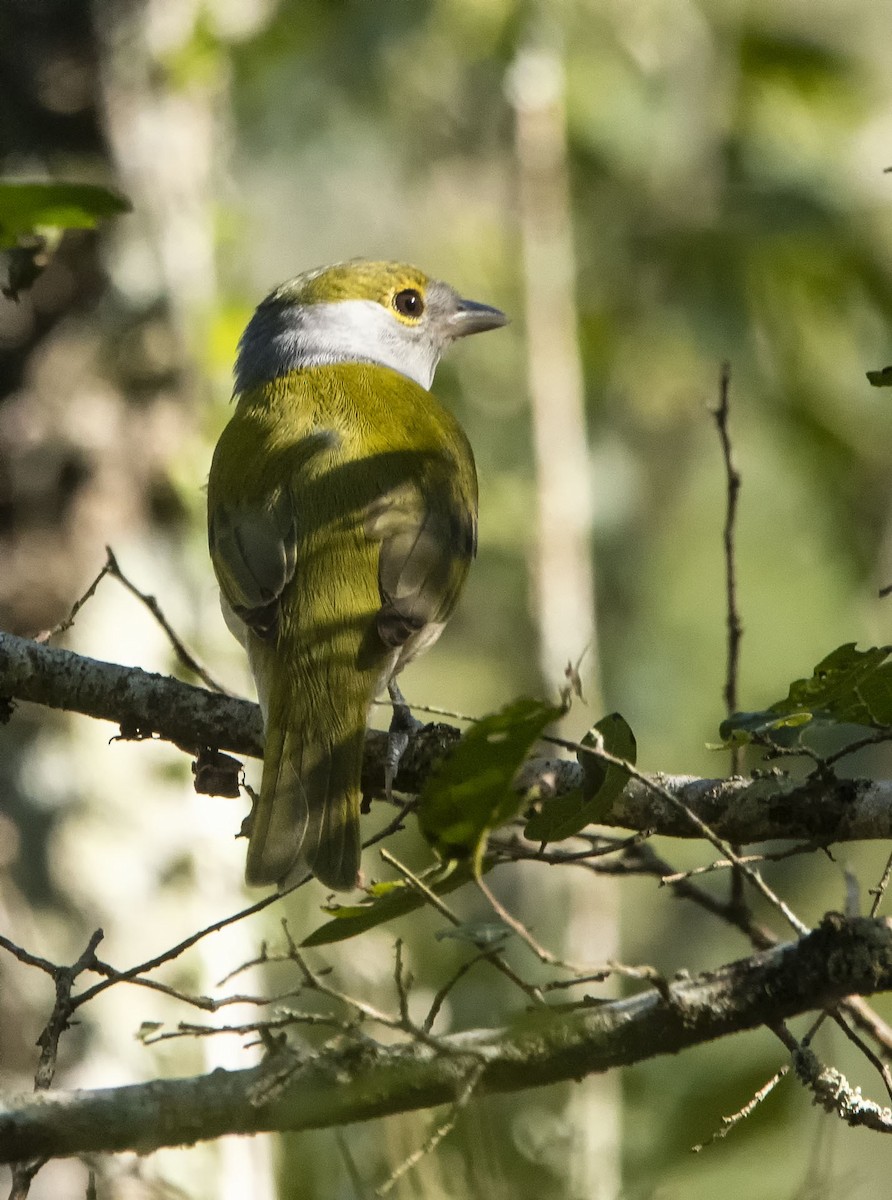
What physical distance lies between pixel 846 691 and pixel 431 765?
39.9 inches

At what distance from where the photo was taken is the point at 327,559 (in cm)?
372

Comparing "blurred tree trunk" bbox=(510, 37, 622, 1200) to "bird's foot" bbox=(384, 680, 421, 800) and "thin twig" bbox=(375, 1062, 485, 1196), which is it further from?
"thin twig" bbox=(375, 1062, 485, 1196)

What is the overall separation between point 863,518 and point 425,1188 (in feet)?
17.5

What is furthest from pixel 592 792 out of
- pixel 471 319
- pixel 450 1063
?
pixel 471 319

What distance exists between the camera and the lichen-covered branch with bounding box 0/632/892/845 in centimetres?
263

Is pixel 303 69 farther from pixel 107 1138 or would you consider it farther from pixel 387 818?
pixel 107 1138

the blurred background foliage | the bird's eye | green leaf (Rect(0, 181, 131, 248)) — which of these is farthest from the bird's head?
green leaf (Rect(0, 181, 131, 248))

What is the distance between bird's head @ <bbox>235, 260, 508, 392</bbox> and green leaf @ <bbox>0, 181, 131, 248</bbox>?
5.81ft

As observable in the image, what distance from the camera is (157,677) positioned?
3.26 metres

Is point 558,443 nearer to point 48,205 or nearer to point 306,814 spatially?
point 306,814

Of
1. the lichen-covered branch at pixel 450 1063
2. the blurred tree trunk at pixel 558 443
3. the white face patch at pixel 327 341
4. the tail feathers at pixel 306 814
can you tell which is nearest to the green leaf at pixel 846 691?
the lichen-covered branch at pixel 450 1063

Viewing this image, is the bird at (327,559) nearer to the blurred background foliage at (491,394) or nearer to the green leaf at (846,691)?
the blurred background foliage at (491,394)

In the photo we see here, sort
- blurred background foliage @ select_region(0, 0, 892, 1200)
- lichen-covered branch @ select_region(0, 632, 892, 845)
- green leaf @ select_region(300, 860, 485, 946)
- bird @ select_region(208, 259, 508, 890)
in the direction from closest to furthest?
green leaf @ select_region(300, 860, 485, 946), lichen-covered branch @ select_region(0, 632, 892, 845), bird @ select_region(208, 259, 508, 890), blurred background foliage @ select_region(0, 0, 892, 1200)

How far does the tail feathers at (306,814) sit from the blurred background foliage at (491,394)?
58 centimetres
